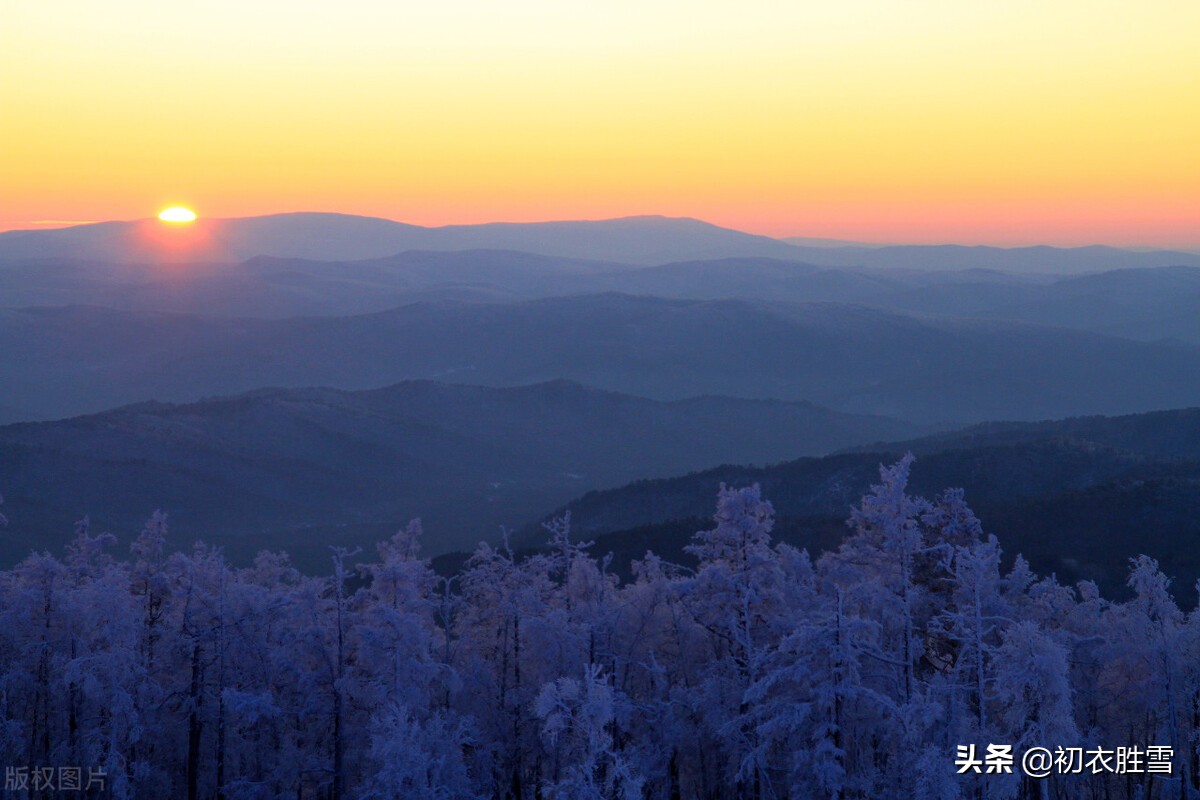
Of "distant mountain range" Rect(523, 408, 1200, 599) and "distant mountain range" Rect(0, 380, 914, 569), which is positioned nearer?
"distant mountain range" Rect(523, 408, 1200, 599)

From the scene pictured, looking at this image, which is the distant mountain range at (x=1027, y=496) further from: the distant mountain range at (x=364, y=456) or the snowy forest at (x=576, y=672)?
the snowy forest at (x=576, y=672)

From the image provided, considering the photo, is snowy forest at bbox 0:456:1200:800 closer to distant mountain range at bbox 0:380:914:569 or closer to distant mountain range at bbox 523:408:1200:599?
distant mountain range at bbox 523:408:1200:599

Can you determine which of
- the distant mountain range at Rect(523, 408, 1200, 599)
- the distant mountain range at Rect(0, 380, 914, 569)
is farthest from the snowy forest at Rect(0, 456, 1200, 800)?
the distant mountain range at Rect(0, 380, 914, 569)

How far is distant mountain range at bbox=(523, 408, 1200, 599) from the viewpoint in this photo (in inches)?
1938

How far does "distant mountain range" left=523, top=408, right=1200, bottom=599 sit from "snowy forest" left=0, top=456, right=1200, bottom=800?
858 inches

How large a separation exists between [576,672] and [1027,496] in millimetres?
46311

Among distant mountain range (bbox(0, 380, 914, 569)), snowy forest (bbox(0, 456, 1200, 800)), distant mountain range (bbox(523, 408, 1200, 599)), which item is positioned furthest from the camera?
distant mountain range (bbox(0, 380, 914, 569))

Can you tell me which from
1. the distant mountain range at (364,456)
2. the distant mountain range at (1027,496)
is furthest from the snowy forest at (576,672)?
the distant mountain range at (364,456)

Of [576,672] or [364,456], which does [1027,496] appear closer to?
[576,672]

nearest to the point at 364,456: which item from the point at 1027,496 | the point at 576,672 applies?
the point at 1027,496

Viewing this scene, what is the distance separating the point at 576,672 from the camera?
71.2ft

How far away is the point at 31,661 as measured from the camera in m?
23.2

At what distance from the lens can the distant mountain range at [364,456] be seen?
86.4 metres

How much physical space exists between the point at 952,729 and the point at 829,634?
217cm
